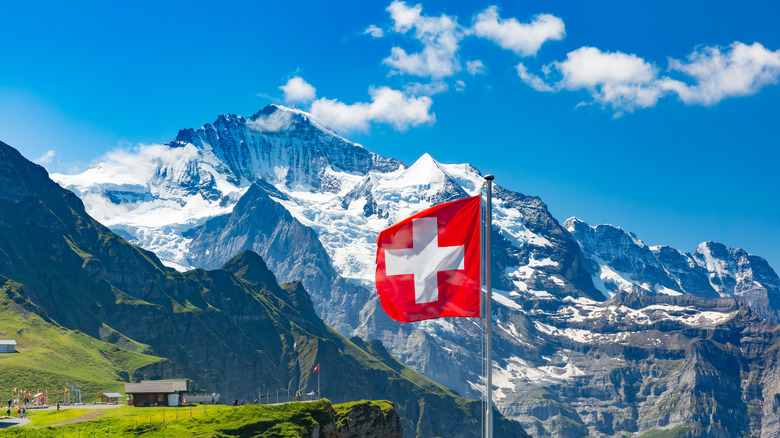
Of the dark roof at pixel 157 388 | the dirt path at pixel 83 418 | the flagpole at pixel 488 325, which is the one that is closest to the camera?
the flagpole at pixel 488 325

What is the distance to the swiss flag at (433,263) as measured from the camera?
4716 centimetres

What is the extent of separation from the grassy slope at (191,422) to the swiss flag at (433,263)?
51.3 m

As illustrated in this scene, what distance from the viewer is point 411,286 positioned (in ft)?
158

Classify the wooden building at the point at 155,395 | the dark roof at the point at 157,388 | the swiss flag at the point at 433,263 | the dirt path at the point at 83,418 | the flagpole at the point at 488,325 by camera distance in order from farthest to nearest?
the dark roof at the point at 157,388 → the wooden building at the point at 155,395 → the dirt path at the point at 83,418 → the swiss flag at the point at 433,263 → the flagpole at the point at 488,325

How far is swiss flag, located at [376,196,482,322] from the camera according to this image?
47.2 m

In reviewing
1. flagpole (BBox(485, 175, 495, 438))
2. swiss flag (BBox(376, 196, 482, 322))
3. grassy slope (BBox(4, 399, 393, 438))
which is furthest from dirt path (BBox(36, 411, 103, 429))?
flagpole (BBox(485, 175, 495, 438))

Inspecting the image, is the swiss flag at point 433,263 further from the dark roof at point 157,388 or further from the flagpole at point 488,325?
the dark roof at point 157,388

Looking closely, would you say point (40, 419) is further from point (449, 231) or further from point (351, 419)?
point (449, 231)

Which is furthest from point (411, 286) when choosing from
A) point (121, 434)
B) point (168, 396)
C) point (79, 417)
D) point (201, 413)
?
point (168, 396)

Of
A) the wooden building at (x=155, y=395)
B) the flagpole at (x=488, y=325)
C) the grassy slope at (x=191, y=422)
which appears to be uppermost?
the flagpole at (x=488, y=325)

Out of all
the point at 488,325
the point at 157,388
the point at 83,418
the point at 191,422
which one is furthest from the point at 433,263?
the point at 157,388

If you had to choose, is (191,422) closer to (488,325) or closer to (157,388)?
(157,388)

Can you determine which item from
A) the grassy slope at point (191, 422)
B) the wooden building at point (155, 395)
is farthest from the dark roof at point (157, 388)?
the grassy slope at point (191, 422)

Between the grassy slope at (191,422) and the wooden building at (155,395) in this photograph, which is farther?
the wooden building at (155,395)
